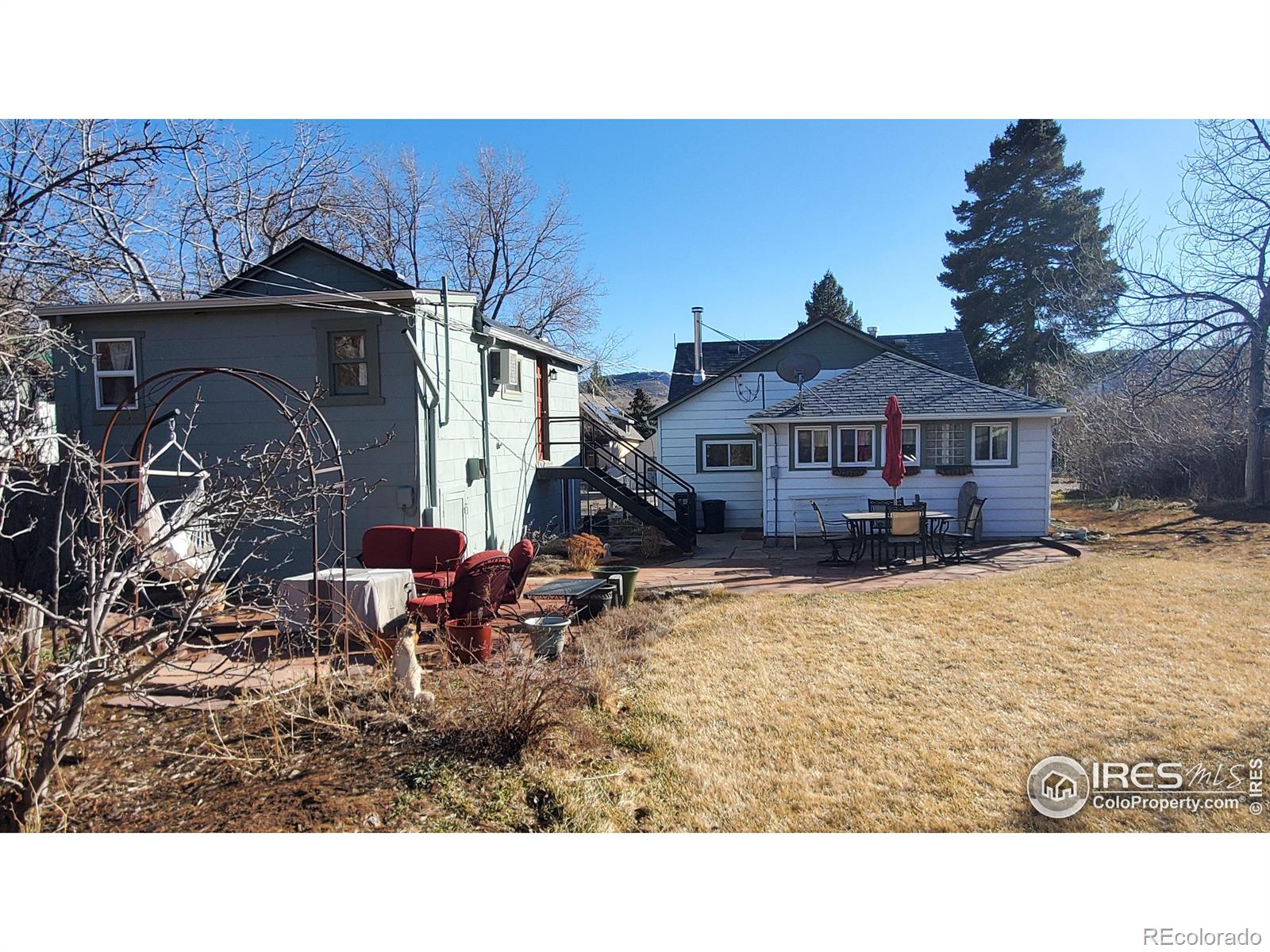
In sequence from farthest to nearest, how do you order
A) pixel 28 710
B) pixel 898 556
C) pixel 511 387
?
1. pixel 511 387
2. pixel 898 556
3. pixel 28 710

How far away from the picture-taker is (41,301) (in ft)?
35.7

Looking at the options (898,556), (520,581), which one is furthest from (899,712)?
(898,556)

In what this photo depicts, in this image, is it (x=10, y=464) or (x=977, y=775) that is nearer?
(x=10, y=464)

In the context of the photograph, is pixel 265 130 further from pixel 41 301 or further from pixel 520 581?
pixel 520 581

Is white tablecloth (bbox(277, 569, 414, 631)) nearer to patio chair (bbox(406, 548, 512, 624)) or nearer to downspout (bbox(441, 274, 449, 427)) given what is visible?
patio chair (bbox(406, 548, 512, 624))

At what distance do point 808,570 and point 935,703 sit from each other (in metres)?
6.11

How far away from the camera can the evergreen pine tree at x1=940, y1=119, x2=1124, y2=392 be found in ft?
105

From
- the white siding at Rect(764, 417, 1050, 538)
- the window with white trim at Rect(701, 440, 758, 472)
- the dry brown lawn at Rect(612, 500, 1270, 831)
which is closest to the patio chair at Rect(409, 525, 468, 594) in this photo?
the dry brown lawn at Rect(612, 500, 1270, 831)

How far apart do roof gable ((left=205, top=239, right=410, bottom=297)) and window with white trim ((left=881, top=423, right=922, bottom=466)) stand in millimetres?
9883

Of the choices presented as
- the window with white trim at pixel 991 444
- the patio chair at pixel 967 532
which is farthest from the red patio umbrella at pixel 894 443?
the window with white trim at pixel 991 444

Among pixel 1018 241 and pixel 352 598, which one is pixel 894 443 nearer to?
pixel 352 598

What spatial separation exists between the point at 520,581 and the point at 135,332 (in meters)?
7.63

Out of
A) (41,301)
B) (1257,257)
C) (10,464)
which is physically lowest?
(10,464)

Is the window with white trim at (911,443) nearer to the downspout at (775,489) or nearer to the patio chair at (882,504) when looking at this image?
the patio chair at (882,504)
